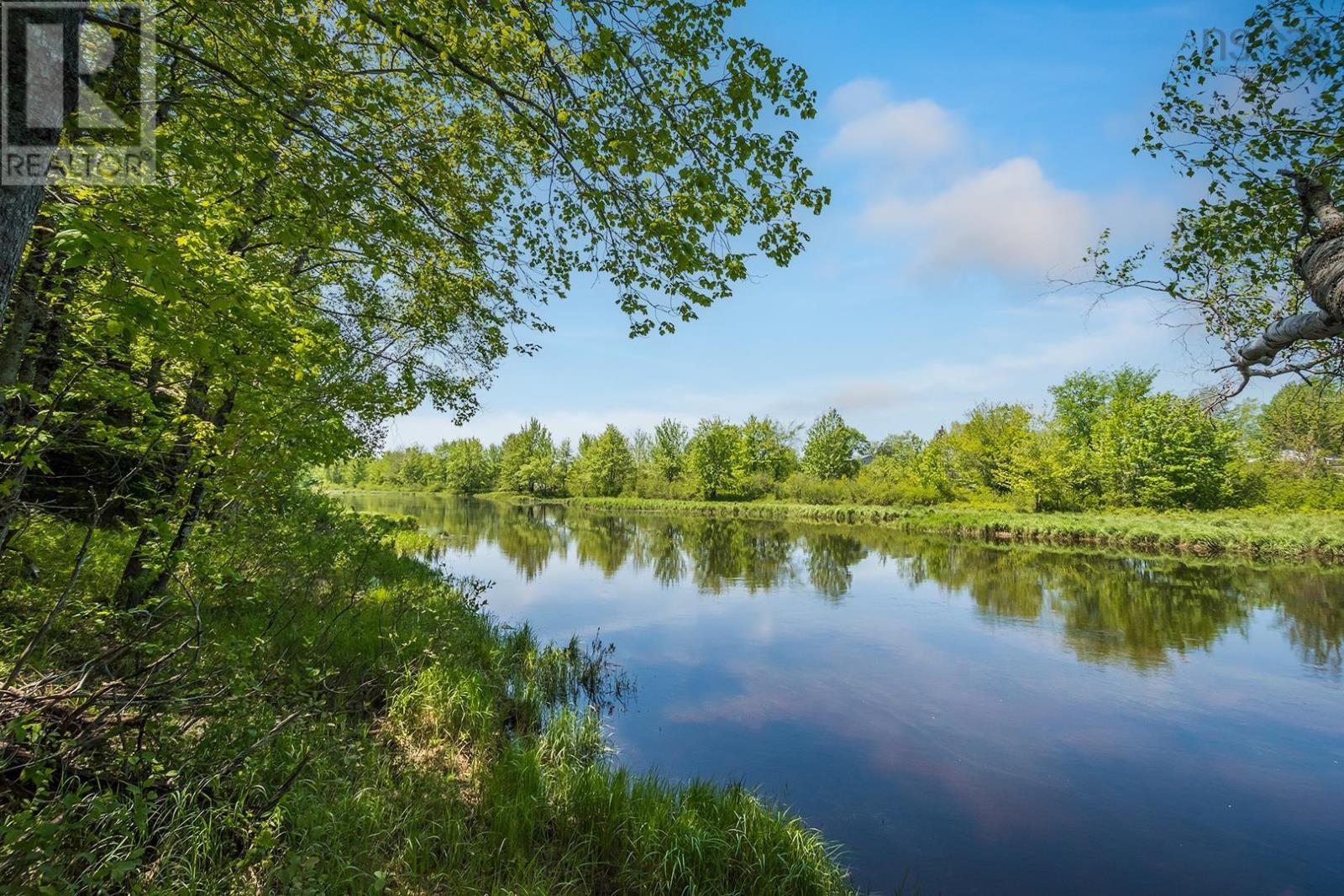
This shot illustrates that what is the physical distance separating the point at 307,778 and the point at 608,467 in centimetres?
6667

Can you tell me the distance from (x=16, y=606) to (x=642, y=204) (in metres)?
6.24

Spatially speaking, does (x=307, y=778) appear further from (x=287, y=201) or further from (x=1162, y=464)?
(x=1162, y=464)

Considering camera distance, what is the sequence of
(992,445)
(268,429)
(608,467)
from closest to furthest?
(268,429) → (992,445) → (608,467)

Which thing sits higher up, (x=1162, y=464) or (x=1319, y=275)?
(x=1319, y=275)

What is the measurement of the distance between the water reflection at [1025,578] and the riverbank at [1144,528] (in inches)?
172

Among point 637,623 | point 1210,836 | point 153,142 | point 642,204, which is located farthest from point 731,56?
point 637,623

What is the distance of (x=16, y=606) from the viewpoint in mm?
4680

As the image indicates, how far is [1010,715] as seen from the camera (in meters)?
8.41

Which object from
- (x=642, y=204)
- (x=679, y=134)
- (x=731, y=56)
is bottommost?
(x=642, y=204)

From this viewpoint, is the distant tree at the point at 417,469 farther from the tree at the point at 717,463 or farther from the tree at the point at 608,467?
the tree at the point at 717,463

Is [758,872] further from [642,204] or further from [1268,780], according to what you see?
[1268,780]

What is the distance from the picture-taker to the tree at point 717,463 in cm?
→ 6134

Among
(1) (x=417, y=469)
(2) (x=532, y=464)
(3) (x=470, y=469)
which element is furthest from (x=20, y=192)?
(1) (x=417, y=469)

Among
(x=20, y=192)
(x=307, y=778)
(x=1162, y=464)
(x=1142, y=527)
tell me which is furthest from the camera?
(x=1162, y=464)
